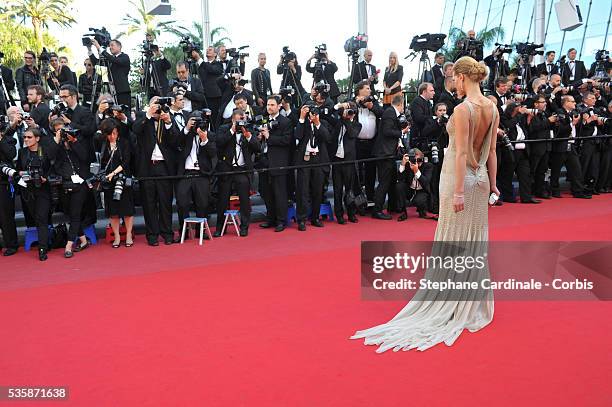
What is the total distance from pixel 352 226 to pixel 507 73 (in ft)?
18.2

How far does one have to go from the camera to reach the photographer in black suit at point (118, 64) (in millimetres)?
8417

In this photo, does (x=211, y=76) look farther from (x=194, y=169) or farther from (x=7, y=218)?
(x=7, y=218)

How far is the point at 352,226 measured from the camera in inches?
304

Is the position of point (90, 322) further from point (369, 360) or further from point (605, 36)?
point (605, 36)

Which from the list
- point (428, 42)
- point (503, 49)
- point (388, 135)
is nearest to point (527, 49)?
point (503, 49)

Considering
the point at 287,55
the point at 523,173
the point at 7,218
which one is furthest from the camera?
the point at 287,55

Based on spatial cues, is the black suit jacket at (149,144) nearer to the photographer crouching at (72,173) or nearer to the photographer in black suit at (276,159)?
the photographer crouching at (72,173)

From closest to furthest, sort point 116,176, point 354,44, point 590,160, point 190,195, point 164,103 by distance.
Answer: point 116,176
point 164,103
point 190,195
point 590,160
point 354,44

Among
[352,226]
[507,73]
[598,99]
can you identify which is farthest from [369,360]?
[507,73]

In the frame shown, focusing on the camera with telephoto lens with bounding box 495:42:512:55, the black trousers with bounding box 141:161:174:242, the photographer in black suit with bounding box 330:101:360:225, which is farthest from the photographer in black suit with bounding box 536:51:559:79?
the black trousers with bounding box 141:161:174:242

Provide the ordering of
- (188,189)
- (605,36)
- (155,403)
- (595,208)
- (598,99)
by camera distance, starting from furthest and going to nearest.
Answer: (605,36) < (598,99) < (595,208) < (188,189) < (155,403)

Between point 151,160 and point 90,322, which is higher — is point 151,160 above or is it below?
above

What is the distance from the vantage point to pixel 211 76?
927 centimetres

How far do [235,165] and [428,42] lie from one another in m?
4.42
